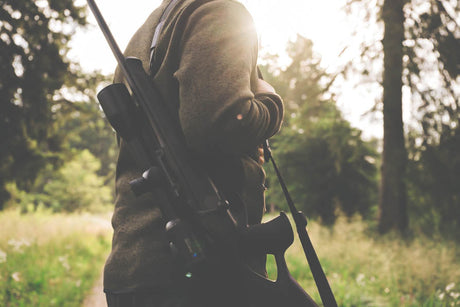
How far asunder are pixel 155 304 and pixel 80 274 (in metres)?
5.28

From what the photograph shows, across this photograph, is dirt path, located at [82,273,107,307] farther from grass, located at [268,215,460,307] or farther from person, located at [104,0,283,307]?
person, located at [104,0,283,307]

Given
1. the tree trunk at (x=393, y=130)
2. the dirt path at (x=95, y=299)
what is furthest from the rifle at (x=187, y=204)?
the tree trunk at (x=393, y=130)

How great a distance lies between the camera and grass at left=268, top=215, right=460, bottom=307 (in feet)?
12.7

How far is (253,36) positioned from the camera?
1.15 metres

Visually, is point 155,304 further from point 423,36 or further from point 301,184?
point 301,184

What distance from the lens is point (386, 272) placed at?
5082 millimetres

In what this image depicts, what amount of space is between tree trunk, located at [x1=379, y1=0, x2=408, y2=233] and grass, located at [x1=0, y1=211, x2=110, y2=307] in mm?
6353

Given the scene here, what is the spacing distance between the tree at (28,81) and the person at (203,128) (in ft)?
26.9

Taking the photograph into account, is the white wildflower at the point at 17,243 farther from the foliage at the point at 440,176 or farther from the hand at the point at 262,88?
the foliage at the point at 440,176

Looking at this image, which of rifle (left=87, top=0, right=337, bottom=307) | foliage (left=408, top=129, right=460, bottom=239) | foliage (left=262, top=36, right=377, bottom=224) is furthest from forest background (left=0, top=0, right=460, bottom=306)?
rifle (left=87, top=0, right=337, bottom=307)

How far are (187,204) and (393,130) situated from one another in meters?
7.64

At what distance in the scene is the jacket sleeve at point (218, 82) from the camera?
3.42ft

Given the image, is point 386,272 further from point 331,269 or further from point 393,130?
point 393,130

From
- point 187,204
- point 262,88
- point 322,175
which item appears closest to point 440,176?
point 322,175
